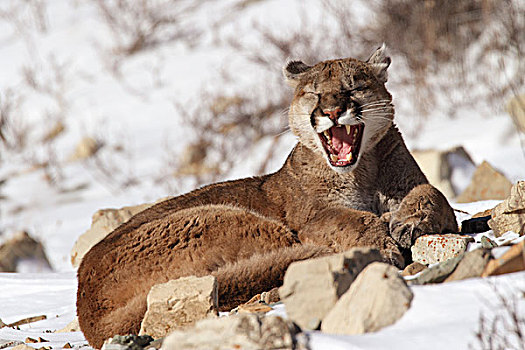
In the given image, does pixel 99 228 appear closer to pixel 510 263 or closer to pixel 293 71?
pixel 293 71

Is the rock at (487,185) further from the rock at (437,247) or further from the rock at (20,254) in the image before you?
the rock at (20,254)

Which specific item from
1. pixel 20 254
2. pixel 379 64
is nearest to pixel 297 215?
pixel 379 64

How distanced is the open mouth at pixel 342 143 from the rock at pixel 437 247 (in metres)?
0.76

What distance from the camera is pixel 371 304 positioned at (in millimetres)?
2686

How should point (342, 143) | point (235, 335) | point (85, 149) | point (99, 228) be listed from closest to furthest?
1. point (235, 335)
2. point (342, 143)
3. point (99, 228)
4. point (85, 149)

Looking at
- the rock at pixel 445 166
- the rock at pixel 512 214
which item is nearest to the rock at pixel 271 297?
the rock at pixel 512 214

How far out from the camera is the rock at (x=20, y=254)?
28.0 ft

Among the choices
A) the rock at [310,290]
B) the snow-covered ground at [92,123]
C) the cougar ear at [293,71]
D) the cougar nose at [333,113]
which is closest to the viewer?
the rock at [310,290]

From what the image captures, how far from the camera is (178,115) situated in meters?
14.6

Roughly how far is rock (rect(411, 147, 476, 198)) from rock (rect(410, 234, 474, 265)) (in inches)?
181

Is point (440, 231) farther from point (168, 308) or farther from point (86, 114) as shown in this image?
point (86, 114)

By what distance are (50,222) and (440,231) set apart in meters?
8.77

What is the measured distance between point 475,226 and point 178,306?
7.69 ft

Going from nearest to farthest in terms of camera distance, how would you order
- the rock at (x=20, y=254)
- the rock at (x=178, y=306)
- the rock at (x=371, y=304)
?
the rock at (x=371, y=304), the rock at (x=178, y=306), the rock at (x=20, y=254)
